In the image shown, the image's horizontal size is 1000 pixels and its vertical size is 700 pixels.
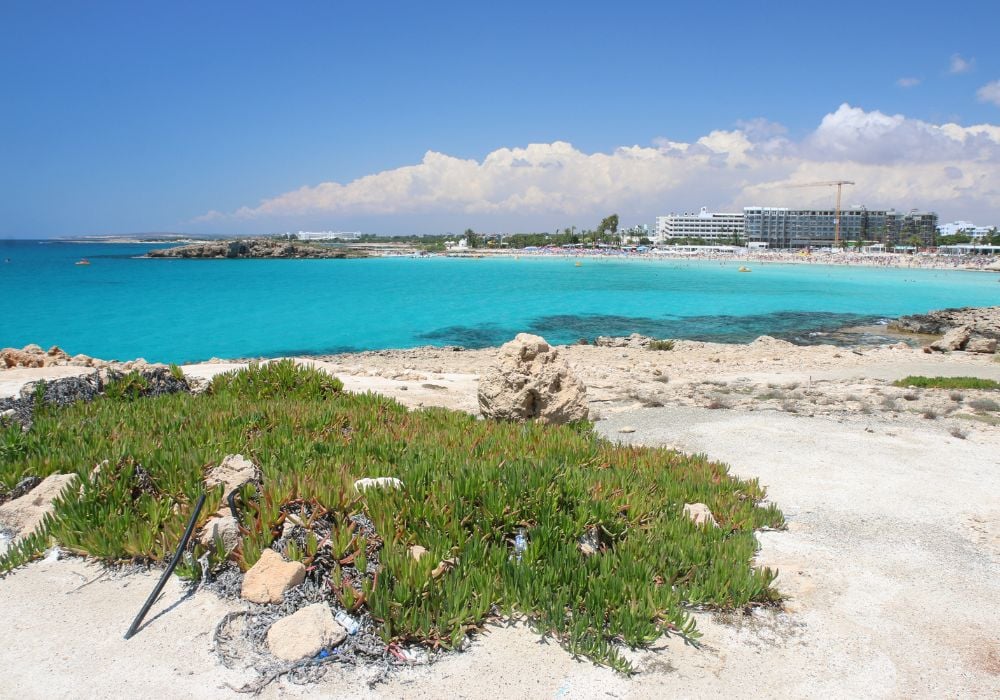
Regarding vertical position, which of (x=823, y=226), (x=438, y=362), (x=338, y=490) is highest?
(x=823, y=226)

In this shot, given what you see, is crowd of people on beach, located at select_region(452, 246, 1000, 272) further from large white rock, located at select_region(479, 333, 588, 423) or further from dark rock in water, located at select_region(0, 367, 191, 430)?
dark rock in water, located at select_region(0, 367, 191, 430)

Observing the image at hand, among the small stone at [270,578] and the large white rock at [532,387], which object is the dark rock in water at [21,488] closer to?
the small stone at [270,578]

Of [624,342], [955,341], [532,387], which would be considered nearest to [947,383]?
[532,387]

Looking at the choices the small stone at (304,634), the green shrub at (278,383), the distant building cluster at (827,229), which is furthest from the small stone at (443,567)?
the distant building cluster at (827,229)

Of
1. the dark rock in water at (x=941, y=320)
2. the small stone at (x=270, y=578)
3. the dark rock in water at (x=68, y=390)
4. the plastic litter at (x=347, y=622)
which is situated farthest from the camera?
the dark rock in water at (x=941, y=320)

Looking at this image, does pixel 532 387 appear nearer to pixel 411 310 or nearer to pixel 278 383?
pixel 278 383

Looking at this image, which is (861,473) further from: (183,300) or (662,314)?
(183,300)

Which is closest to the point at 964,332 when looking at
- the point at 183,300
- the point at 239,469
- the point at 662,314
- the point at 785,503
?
the point at 662,314

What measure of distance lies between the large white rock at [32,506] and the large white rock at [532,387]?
6.84m

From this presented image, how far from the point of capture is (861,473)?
361 inches

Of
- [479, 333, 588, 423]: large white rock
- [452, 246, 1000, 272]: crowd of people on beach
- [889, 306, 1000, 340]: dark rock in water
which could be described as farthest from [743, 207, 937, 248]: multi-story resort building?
[479, 333, 588, 423]: large white rock

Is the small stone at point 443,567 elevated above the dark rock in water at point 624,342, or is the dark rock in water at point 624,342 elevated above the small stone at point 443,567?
the small stone at point 443,567

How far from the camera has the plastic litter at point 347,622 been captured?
15.2ft

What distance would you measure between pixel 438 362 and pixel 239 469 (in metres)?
20.6
